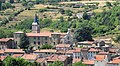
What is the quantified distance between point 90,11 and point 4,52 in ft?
134

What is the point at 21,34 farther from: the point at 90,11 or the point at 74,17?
the point at 90,11

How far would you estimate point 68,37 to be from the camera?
57781mm

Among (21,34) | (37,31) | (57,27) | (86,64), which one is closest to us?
(86,64)

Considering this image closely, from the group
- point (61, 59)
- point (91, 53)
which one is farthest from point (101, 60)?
point (91, 53)

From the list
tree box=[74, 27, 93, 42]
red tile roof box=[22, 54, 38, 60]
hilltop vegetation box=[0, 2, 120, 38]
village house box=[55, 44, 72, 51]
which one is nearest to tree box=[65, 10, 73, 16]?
hilltop vegetation box=[0, 2, 120, 38]

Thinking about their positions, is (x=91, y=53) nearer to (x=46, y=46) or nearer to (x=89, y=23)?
Answer: (x=46, y=46)

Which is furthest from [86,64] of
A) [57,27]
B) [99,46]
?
[57,27]

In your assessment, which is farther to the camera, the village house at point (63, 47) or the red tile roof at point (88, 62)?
the village house at point (63, 47)

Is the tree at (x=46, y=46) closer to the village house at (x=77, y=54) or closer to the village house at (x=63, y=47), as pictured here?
the village house at (x=63, y=47)

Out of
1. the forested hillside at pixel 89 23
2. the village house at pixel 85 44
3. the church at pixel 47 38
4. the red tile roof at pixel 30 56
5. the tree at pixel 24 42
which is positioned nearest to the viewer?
the red tile roof at pixel 30 56

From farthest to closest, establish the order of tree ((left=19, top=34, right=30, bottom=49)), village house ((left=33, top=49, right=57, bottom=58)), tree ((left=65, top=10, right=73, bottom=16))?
1. tree ((left=65, top=10, right=73, bottom=16))
2. tree ((left=19, top=34, right=30, bottom=49))
3. village house ((left=33, top=49, right=57, bottom=58))

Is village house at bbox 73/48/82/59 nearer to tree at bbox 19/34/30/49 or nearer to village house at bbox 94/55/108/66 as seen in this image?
village house at bbox 94/55/108/66

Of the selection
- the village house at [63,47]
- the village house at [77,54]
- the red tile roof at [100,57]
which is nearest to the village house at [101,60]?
the red tile roof at [100,57]

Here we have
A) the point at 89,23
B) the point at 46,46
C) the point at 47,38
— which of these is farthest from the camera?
the point at 89,23
